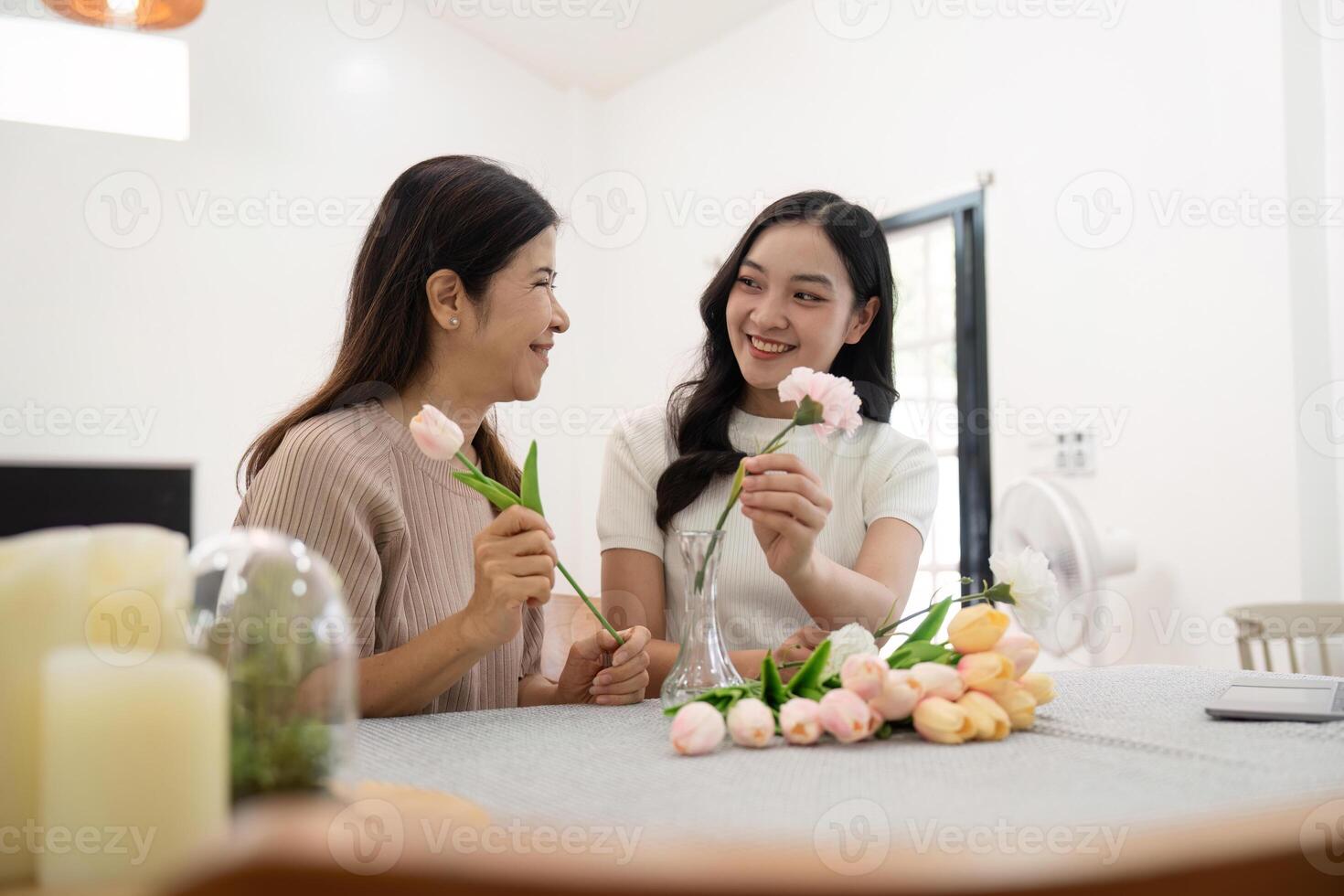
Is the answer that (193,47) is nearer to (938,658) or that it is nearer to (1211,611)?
(1211,611)

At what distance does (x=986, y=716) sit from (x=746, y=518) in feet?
2.43

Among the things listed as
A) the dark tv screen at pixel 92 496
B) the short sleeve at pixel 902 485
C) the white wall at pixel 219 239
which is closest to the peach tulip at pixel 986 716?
the short sleeve at pixel 902 485

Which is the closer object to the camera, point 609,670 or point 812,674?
point 812,674

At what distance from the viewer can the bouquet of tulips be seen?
3.00 feet

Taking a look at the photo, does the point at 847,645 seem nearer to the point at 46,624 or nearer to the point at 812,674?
the point at 812,674

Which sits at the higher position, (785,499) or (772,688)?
(785,499)

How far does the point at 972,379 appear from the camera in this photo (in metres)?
4.02

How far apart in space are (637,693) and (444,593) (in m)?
0.32

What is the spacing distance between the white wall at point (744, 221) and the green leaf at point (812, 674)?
8.02 feet

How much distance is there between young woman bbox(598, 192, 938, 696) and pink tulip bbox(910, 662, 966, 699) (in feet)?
1.57

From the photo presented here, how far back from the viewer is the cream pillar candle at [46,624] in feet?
1.84

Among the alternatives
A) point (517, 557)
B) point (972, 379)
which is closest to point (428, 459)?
point (517, 557)

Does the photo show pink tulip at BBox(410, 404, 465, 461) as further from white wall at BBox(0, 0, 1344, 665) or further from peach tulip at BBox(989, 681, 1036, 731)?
white wall at BBox(0, 0, 1344, 665)

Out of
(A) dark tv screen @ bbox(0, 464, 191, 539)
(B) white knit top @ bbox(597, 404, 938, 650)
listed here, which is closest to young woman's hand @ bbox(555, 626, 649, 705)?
(B) white knit top @ bbox(597, 404, 938, 650)
